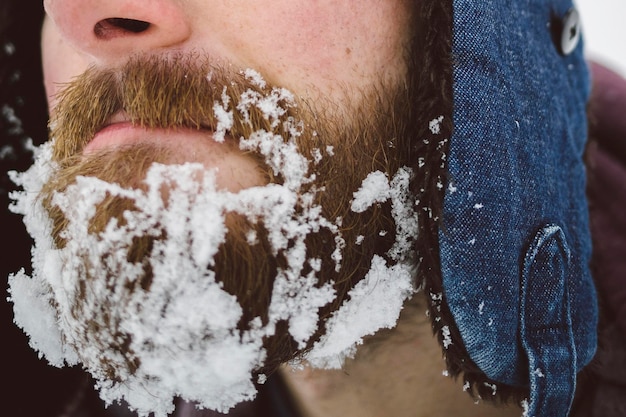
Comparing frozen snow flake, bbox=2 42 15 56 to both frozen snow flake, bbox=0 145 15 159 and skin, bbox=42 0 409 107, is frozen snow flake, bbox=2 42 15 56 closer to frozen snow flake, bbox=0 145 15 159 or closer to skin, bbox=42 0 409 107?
frozen snow flake, bbox=0 145 15 159

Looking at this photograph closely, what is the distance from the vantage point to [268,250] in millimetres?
543

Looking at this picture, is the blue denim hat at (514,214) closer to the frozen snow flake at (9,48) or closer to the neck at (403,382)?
the neck at (403,382)

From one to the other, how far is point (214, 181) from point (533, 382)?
502 mm

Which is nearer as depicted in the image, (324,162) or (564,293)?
(324,162)

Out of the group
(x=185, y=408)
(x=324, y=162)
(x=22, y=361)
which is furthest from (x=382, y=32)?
(x=22, y=361)

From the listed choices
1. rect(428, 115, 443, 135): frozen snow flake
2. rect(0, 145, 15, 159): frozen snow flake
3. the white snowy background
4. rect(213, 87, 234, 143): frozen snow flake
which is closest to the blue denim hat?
rect(428, 115, 443, 135): frozen snow flake

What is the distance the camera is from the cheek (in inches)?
27.2

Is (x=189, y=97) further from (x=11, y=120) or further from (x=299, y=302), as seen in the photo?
(x=11, y=120)

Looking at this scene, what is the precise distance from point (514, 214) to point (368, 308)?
0.76 feet

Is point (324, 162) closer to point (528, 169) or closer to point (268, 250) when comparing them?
point (268, 250)

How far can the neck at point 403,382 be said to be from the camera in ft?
2.65

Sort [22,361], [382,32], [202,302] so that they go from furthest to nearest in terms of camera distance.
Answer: [22,361], [382,32], [202,302]

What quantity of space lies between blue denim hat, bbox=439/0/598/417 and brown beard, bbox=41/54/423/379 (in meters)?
0.09

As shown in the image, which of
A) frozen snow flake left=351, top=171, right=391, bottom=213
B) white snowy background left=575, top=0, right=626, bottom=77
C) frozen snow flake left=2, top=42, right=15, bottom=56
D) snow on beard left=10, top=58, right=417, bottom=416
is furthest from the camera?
white snowy background left=575, top=0, right=626, bottom=77
